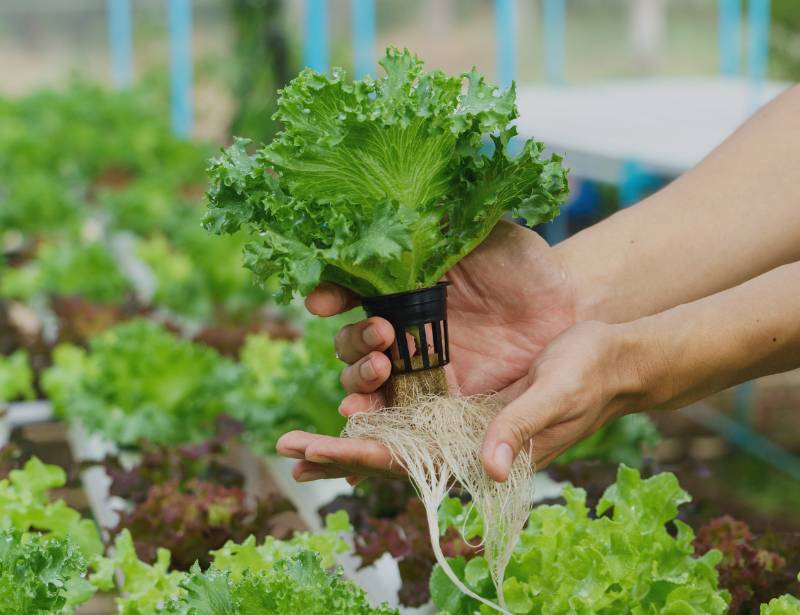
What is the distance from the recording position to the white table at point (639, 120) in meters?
5.45

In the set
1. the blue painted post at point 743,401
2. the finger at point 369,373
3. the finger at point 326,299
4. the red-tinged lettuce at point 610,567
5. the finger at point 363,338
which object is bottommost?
the blue painted post at point 743,401

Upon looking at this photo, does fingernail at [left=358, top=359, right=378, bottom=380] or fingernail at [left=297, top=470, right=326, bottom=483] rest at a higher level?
fingernail at [left=358, top=359, right=378, bottom=380]

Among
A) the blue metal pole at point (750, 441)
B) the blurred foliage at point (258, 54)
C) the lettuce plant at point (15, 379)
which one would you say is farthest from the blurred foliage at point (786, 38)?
the blurred foliage at point (258, 54)

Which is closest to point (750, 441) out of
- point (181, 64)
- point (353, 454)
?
point (353, 454)

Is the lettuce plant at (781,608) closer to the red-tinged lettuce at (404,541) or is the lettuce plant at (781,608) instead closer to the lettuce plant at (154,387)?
the red-tinged lettuce at (404,541)

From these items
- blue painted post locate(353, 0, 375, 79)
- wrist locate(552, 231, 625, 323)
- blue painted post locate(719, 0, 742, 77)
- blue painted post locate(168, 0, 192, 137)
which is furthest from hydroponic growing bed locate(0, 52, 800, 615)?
blue painted post locate(168, 0, 192, 137)

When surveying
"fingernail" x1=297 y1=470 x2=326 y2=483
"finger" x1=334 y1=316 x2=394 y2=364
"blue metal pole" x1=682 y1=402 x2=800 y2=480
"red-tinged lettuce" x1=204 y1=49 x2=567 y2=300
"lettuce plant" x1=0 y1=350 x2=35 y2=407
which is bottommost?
A: "blue metal pole" x1=682 y1=402 x2=800 y2=480

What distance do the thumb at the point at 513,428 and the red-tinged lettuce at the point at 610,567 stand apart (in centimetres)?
39

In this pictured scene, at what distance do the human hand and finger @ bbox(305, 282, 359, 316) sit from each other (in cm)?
2

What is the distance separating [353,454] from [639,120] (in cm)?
606

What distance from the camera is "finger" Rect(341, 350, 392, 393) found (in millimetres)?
2203

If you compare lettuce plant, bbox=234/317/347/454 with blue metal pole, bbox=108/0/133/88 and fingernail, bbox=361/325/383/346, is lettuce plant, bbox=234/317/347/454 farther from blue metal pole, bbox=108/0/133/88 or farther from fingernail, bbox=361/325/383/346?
blue metal pole, bbox=108/0/133/88

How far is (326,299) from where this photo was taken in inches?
86.7

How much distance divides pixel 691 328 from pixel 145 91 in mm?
14531
